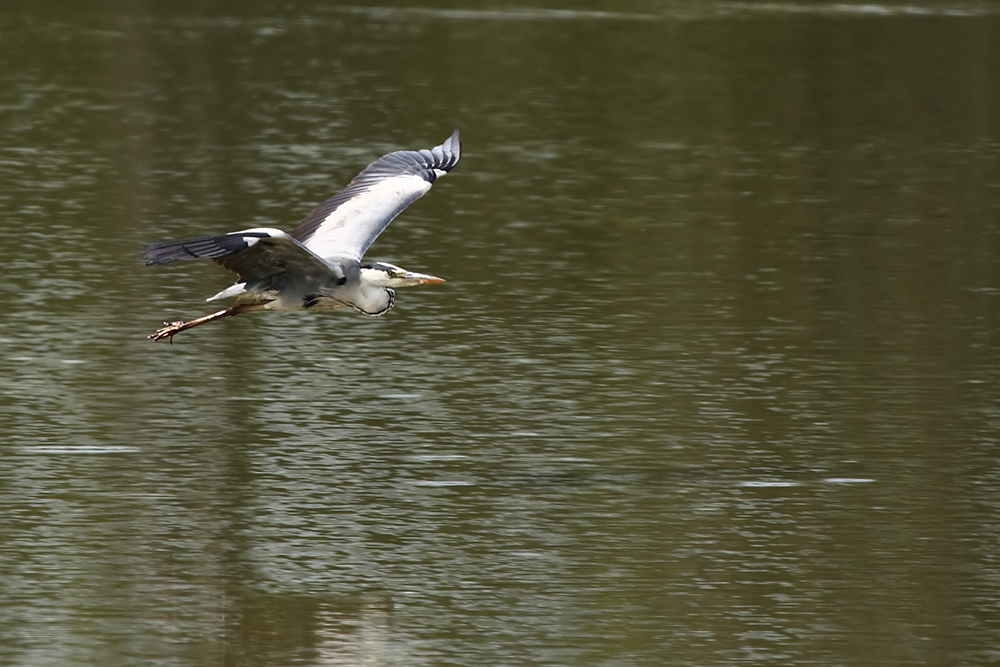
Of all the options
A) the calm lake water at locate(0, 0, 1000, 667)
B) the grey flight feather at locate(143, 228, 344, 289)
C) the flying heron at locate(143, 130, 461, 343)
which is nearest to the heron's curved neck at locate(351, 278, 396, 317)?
the flying heron at locate(143, 130, 461, 343)

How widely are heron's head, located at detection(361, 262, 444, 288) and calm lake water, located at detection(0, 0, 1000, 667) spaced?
37.5 inches

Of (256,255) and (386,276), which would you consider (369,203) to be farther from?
(256,255)

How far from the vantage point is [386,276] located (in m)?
10.3

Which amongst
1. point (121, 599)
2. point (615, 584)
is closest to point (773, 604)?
point (615, 584)

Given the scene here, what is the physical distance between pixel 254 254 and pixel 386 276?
924mm

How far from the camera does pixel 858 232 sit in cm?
1670

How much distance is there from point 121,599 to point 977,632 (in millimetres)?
3621

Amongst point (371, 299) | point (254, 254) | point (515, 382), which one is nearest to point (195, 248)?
point (254, 254)

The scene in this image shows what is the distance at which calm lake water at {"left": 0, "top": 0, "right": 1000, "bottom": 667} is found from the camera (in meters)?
8.51

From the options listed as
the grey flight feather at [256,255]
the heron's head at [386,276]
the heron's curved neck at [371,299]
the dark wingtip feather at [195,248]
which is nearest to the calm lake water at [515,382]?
the heron's curved neck at [371,299]

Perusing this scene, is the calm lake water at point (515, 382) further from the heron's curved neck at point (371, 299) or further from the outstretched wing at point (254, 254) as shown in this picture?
the outstretched wing at point (254, 254)

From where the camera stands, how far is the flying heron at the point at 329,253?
897 cm

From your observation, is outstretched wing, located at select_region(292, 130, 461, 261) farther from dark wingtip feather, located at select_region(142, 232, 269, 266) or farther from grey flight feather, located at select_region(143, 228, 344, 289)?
dark wingtip feather, located at select_region(142, 232, 269, 266)

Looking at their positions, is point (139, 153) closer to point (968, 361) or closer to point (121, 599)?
point (968, 361)
